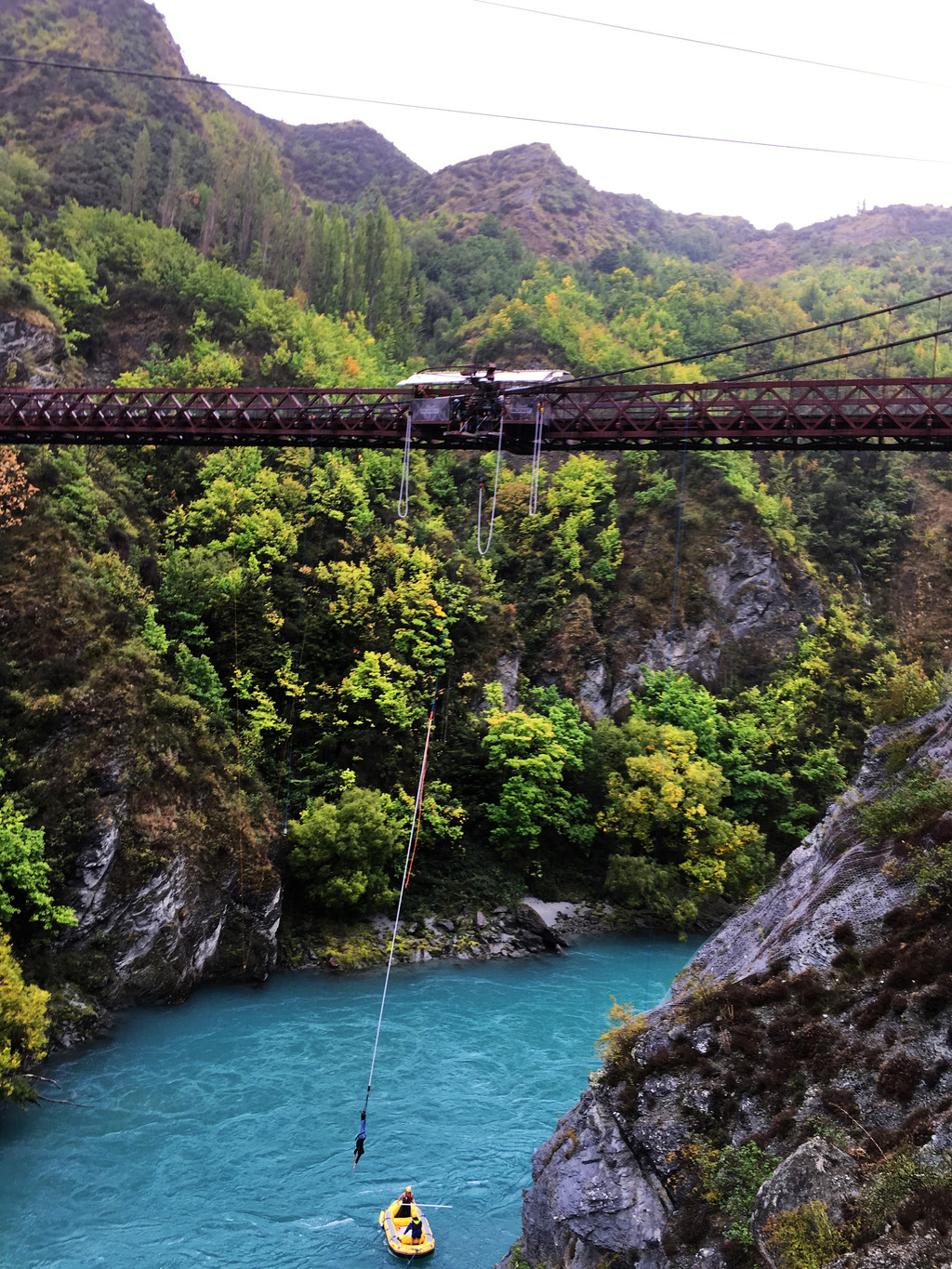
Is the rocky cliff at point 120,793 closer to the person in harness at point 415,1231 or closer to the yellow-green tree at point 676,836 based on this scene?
the person in harness at point 415,1231

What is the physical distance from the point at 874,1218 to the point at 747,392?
1831 inches

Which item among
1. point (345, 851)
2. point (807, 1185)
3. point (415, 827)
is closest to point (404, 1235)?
point (807, 1185)

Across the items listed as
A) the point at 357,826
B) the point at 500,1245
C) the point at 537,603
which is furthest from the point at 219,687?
the point at 500,1245

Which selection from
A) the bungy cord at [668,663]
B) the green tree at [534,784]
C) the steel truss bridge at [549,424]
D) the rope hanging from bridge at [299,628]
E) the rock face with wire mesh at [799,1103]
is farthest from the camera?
the green tree at [534,784]

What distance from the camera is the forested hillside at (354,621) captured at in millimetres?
23875

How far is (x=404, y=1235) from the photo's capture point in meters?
15.2

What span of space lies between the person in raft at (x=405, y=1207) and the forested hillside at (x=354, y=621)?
7.52m

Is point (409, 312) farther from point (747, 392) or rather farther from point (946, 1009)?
point (946, 1009)

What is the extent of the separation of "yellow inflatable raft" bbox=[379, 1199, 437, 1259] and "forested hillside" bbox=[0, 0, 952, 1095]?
742cm

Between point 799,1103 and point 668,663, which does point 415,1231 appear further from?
point 668,663

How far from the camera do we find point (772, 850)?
3322 cm

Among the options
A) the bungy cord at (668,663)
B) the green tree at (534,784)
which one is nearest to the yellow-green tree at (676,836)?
the bungy cord at (668,663)

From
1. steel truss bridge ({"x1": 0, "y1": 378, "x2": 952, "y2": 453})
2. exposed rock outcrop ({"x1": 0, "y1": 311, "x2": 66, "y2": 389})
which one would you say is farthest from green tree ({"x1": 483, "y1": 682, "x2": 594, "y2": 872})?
exposed rock outcrop ({"x1": 0, "y1": 311, "x2": 66, "y2": 389})

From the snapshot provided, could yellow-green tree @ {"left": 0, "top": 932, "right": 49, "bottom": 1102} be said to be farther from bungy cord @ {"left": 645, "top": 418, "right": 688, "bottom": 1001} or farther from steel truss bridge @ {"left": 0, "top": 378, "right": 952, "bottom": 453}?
bungy cord @ {"left": 645, "top": 418, "right": 688, "bottom": 1001}
